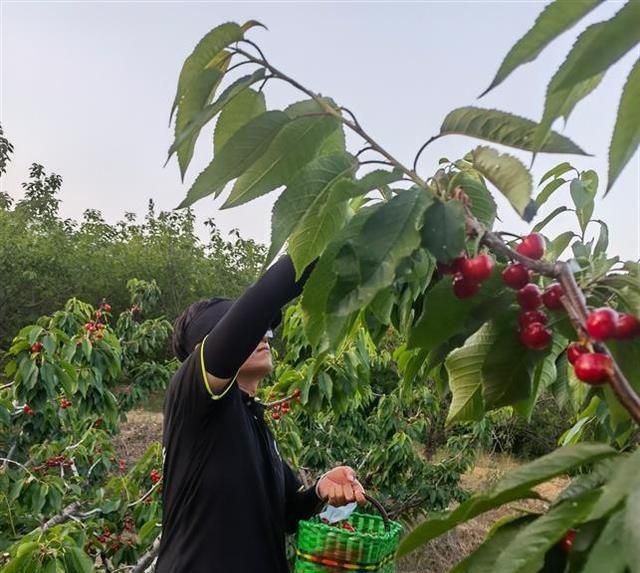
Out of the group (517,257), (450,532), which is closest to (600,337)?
(517,257)

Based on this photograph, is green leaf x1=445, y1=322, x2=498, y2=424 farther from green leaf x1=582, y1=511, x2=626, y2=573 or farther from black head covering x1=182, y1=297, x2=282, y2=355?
black head covering x1=182, y1=297, x2=282, y2=355

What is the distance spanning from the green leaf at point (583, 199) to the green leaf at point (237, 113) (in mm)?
496

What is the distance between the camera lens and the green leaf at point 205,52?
2.29 ft

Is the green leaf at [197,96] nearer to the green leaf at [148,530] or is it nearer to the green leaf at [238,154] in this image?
the green leaf at [238,154]

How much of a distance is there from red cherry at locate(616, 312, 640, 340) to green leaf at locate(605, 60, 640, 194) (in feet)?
0.44

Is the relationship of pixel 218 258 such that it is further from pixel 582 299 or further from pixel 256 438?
pixel 582 299

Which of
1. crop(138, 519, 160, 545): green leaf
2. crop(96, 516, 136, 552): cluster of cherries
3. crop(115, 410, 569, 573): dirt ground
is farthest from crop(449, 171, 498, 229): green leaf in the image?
crop(96, 516, 136, 552): cluster of cherries

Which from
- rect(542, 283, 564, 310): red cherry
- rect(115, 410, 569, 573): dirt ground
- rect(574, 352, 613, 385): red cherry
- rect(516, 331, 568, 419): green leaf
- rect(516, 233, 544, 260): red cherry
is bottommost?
rect(115, 410, 569, 573): dirt ground

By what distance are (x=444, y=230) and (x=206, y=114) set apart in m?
0.25

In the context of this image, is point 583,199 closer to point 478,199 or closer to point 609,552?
point 478,199

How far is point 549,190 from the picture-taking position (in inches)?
42.3

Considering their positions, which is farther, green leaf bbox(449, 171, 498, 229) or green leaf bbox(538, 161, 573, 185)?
green leaf bbox(538, 161, 573, 185)

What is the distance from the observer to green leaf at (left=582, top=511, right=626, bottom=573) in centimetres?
41

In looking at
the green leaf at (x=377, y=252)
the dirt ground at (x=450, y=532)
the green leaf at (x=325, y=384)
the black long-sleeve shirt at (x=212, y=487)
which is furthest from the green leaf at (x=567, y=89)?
the green leaf at (x=325, y=384)
